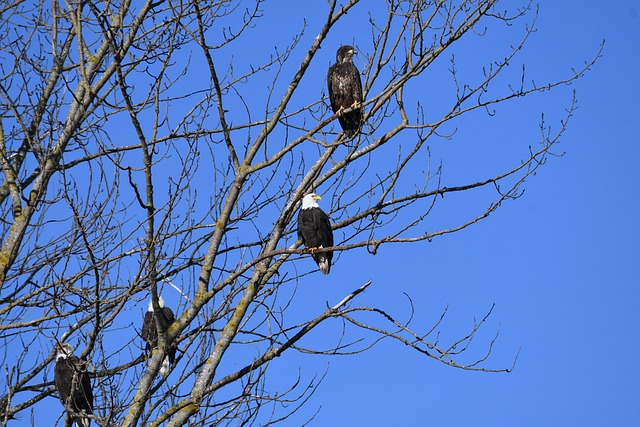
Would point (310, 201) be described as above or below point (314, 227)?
above

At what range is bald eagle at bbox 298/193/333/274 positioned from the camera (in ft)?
22.8

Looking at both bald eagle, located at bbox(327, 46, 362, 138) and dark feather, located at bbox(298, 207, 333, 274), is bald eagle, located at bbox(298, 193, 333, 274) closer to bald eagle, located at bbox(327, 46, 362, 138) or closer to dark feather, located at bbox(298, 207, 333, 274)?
dark feather, located at bbox(298, 207, 333, 274)

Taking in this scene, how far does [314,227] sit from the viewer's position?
7012 mm

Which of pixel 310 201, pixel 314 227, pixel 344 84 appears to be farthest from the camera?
pixel 344 84

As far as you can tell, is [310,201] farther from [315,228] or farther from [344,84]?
[344,84]

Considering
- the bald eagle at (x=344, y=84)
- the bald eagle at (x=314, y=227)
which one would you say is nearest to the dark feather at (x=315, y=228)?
the bald eagle at (x=314, y=227)

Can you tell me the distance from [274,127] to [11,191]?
185 centimetres

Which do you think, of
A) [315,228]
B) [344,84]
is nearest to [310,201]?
[315,228]

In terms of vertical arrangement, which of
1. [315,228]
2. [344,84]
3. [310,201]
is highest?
[344,84]

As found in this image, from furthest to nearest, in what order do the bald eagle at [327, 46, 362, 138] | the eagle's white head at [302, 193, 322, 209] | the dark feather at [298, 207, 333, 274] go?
the bald eagle at [327, 46, 362, 138], the eagle's white head at [302, 193, 322, 209], the dark feather at [298, 207, 333, 274]

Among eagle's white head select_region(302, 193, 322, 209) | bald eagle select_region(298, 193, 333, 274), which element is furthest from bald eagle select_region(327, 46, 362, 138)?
bald eagle select_region(298, 193, 333, 274)

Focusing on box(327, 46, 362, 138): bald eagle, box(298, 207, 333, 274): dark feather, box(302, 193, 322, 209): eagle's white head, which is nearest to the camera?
box(298, 207, 333, 274): dark feather

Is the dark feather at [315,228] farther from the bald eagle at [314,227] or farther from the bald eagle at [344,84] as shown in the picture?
the bald eagle at [344,84]

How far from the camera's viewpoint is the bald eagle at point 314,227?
22.8 feet
